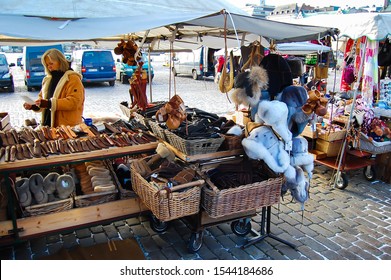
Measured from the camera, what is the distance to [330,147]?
5172mm

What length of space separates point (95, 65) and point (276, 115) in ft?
46.8

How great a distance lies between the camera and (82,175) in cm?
362

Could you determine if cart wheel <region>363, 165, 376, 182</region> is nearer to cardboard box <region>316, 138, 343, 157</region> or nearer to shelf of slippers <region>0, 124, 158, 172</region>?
cardboard box <region>316, 138, 343, 157</region>

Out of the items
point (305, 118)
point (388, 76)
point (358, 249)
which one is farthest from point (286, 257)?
point (388, 76)

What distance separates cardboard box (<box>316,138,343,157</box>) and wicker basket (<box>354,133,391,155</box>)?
1.07ft

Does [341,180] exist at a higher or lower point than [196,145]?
lower

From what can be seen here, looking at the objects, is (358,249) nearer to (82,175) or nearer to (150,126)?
(150,126)

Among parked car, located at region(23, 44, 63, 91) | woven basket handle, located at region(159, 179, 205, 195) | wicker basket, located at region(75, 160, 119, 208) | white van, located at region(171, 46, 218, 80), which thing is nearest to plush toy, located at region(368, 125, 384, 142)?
woven basket handle, located at region(159, 179, 205, 195)

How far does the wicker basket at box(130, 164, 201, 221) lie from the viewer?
8.86 feet

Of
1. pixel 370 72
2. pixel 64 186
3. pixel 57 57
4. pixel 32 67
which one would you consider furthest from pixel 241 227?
pixel 32 67

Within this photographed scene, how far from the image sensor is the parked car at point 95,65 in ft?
50.8

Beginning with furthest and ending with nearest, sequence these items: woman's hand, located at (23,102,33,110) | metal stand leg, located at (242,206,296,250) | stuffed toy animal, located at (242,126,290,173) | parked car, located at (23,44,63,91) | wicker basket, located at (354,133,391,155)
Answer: parked car, located at (23,44,63,91) → wicker basket, located at (354,133,391,155) → woman's hand, located at (23,102,33,110) → metal stand leg, located at (242,206,296,250) → stuffed toy animal, located at (242,126,290,173)

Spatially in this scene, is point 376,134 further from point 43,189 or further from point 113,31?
point 43,189

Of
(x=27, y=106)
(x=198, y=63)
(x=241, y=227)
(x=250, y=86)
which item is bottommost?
(x=241, y=227)
